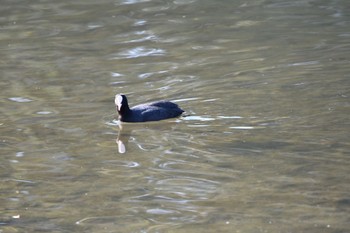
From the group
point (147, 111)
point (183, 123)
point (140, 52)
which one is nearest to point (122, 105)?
point (147, 111)

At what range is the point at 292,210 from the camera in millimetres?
8195

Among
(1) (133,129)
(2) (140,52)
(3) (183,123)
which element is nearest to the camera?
(3) (183,123)

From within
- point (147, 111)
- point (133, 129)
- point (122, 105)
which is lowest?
point (133, 129)

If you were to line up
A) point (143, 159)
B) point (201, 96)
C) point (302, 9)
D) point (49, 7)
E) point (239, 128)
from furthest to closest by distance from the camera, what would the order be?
point (49, 7)
point (302, 9)
point (201, 96)
point (239, 128)
point (143, 159)

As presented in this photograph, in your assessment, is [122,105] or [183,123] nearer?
[183,123]

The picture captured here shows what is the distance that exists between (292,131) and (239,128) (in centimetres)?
65

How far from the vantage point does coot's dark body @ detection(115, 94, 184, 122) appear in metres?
11.8

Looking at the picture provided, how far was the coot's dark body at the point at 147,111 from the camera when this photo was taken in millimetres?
11789

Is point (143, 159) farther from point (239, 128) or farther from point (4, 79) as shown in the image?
point (4, 79)

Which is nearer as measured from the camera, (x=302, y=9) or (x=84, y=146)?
(x=84, y=146)

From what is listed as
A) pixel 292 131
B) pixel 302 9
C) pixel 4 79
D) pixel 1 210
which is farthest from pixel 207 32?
pixel 1 210

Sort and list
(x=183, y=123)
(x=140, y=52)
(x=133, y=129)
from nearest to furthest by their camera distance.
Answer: (x=183, y=123)
(x=133, y=129)
(x=140, y=52)

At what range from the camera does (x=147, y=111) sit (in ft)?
38.9

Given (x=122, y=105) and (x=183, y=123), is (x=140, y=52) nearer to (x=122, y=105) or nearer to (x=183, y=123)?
(x=122, y=105)
